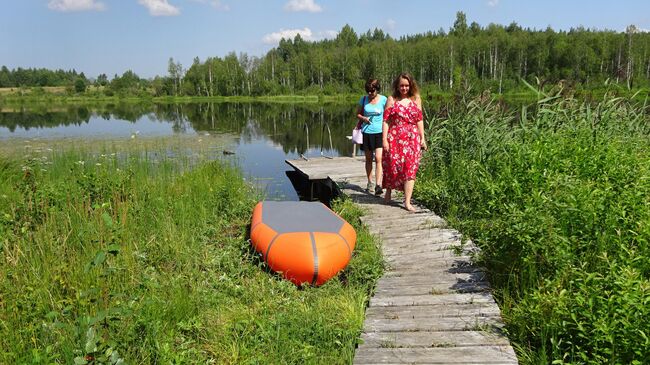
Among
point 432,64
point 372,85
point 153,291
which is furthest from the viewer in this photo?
point 432,64

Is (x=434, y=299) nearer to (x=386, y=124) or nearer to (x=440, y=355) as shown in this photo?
(x=440, y=355)

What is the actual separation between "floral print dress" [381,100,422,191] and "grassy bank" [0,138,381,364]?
0.93 metres

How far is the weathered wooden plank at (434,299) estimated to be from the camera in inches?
146

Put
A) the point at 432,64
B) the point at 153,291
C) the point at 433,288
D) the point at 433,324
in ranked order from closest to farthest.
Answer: the point at 433,324, the point at 153,291, the point at 433,288, the point at 432,64

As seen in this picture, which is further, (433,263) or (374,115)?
(374,115)

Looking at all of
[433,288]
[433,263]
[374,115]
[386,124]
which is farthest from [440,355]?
[374,115]

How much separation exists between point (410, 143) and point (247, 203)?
295 centimetres

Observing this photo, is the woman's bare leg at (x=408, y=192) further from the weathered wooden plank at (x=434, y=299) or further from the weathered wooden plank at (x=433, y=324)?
the weathered wooden plank at (x=433, y=324)

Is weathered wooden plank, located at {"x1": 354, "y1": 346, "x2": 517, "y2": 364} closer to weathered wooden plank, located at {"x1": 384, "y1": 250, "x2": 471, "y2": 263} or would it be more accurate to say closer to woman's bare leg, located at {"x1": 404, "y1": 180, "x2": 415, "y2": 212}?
weathered wooden plank, located at {"x1": 384, "y1": 250, "x2": 471, "y2": 263}

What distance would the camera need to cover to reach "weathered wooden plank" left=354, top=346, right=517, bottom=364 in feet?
9.62

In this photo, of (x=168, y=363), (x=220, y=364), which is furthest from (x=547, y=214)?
(x=168, y=363)

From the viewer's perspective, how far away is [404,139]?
6.04m

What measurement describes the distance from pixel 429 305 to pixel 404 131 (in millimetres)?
2839

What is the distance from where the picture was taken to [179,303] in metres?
3.84
